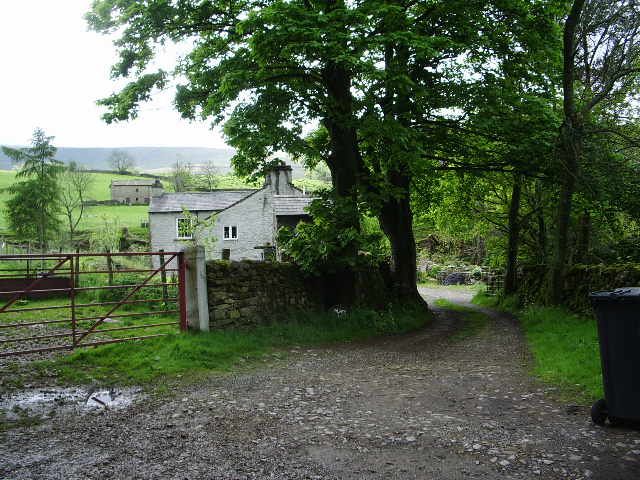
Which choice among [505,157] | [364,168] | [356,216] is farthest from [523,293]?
[356,216]

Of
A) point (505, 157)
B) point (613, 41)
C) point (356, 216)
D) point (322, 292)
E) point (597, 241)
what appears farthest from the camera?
Result: point (597, 241)

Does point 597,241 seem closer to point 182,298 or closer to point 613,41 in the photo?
point 613,41

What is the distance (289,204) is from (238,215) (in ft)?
18.8

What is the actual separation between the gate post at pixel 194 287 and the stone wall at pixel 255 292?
14.7 inches

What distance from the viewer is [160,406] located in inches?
255

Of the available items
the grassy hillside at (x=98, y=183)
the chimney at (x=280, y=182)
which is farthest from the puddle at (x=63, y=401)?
the grassy hillside at (x=98, y=183)

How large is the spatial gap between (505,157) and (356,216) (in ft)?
17.5

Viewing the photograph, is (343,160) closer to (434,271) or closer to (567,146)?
(567,146)

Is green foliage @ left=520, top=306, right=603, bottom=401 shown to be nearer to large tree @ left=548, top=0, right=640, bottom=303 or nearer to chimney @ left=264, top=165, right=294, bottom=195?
large tree @ left=548, top=0, right=640, bottom=303

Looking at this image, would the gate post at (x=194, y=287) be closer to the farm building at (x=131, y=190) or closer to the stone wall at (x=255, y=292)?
the stone wall at (x=255, y=292)

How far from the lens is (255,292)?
11.8m

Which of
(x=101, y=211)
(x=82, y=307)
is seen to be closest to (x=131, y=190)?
(x=101, y=211)

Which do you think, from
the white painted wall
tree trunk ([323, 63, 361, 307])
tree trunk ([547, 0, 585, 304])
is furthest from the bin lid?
the white painted wall

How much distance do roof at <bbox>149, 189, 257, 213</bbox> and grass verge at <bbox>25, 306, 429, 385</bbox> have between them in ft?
100
